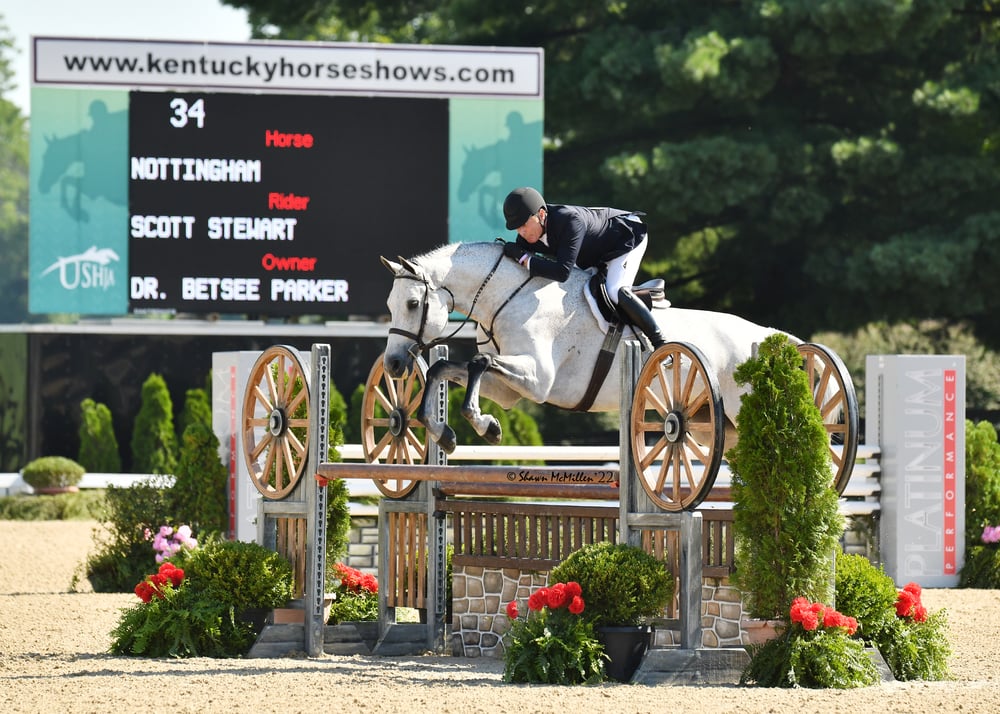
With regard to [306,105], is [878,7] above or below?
above

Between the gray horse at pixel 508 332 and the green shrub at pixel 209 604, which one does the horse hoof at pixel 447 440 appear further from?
the green shrub at pixel 209 604

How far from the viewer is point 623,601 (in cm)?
596

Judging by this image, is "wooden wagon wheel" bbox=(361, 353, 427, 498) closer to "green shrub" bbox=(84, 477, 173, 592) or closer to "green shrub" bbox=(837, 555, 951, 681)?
"green shrub" bbox=(837, 555, 951, 681)

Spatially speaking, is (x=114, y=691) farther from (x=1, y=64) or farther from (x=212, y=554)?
(x=1, y=64)

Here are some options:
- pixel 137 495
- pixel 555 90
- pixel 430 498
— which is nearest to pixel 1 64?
pixel 555 90

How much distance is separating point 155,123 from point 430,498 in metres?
7.96

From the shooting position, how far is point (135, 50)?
14.6 meters

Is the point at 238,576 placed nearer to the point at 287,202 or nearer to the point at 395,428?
the point at 395,428

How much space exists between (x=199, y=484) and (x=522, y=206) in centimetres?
446

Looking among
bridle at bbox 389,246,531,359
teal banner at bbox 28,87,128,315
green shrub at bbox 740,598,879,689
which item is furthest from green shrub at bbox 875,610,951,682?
teal banner at bbox 28,87,128,315

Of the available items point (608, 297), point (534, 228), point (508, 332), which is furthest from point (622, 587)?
point (534, 228)

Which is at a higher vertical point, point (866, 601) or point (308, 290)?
point (308, 290)

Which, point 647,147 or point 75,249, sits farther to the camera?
point 647,147

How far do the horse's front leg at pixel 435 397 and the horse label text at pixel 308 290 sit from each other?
7663 millimetres
